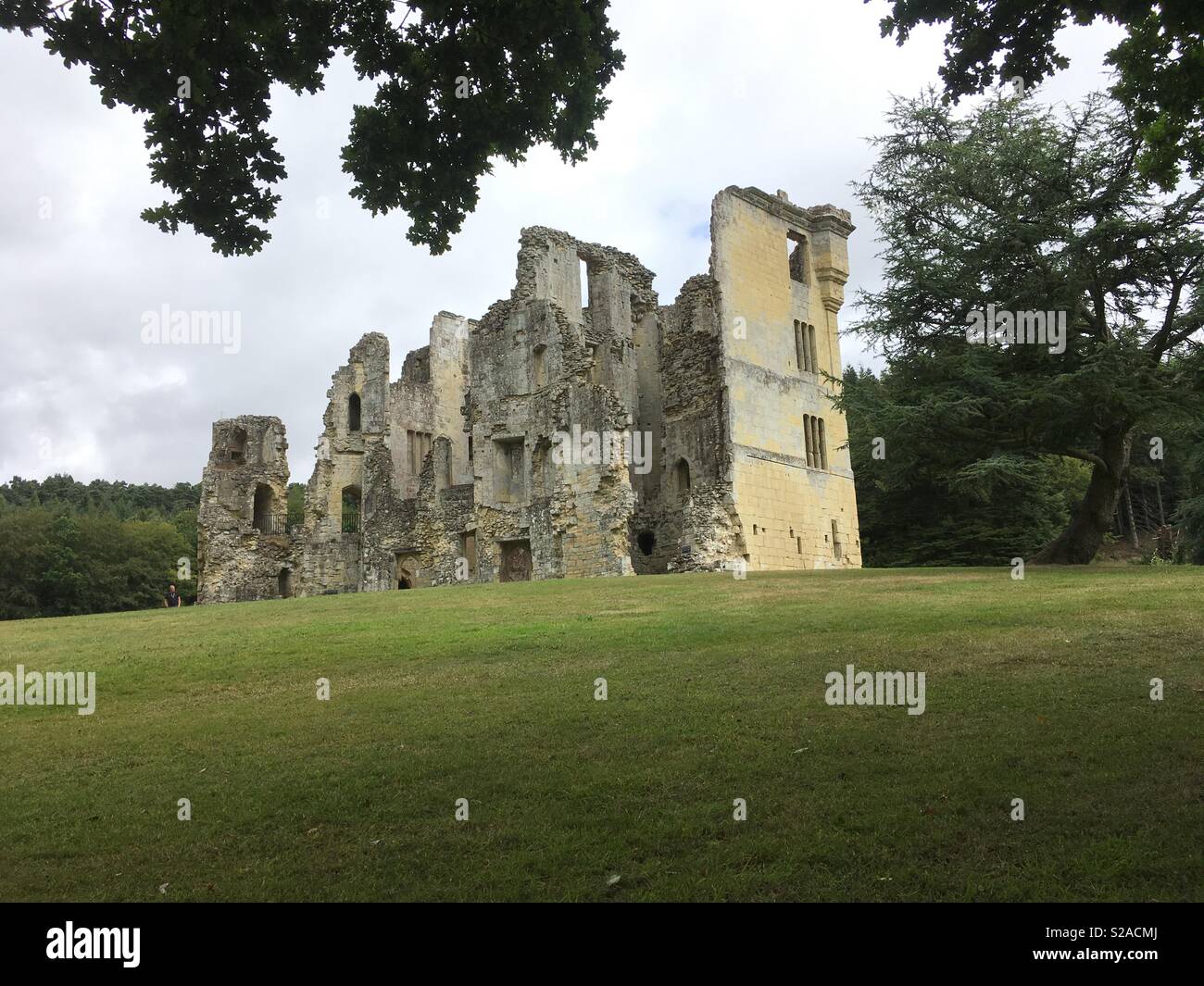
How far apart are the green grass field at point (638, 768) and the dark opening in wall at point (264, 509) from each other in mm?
31937

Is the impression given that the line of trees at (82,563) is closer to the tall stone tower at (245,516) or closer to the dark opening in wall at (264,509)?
the dark opening in wall at (264,509)

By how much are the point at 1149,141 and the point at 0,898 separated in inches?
479

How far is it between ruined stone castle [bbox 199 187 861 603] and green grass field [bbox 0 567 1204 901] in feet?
66.0

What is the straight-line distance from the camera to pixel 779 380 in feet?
135

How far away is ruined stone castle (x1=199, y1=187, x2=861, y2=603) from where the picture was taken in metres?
36.2

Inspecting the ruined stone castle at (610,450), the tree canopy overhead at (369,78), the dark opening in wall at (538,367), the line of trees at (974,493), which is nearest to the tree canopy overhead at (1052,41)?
the tree canopy overhead at (369,78)

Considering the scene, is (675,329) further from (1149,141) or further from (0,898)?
(0,898)

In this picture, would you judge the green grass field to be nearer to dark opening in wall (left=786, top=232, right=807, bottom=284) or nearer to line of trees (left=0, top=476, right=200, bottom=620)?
dark opening in wall (left=786, top=232, right=807, bottom=284)

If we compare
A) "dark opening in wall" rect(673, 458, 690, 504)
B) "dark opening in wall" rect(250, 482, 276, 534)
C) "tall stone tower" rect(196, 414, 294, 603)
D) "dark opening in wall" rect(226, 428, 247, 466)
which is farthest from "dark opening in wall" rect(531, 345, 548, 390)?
"dark opening in wall" rect(226, 428, 247, 466)

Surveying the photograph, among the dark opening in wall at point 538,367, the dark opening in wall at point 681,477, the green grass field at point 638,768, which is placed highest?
the dark opening in wall at point 538,367

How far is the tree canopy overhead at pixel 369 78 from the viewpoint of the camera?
823 cm

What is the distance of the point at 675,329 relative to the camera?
4231 cm

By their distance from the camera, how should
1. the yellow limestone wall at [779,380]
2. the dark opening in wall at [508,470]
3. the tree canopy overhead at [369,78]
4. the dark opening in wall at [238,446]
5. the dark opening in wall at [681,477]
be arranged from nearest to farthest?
the tree canopy overhead at [369,78] < the yellow limestone wall at [779,380] < the dark opening in wall at [508,470] < the dark opening in wall at [681,477] < the dark opening in wall at [238,446]
